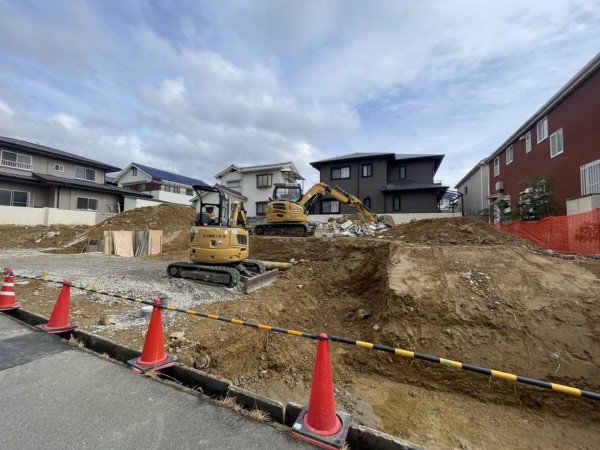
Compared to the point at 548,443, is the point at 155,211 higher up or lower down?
higher up

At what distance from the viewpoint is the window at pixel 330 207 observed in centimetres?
2658

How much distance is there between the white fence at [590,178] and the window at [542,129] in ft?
12.9

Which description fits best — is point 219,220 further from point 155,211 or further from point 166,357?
point 155,211

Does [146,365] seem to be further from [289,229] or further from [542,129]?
[542,129]

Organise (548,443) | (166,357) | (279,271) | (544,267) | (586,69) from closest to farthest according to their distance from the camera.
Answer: (166,357) → (548,443) → (544,267) → (279,271) → (586,69)

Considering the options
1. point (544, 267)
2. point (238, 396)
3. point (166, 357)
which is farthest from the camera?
point (544, 267)

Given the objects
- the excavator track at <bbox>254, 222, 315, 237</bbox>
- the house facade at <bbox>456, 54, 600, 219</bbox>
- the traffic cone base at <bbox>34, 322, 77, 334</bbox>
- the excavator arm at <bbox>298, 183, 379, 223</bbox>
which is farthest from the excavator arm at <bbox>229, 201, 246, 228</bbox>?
the house facade at <bbox>456, 54, 600, 219</bbox>

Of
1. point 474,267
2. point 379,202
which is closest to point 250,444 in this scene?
point 474,267

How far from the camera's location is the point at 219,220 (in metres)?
8.35

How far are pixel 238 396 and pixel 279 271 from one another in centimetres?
738

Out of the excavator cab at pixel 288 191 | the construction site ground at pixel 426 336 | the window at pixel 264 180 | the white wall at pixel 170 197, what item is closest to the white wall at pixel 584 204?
the construction site ground at pixel 426 336

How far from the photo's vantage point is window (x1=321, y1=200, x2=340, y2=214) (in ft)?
87.2

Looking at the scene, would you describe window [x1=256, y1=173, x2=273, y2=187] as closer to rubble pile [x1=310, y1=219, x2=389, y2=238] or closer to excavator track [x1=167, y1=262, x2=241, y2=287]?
rubble pile [x1=310, y1=219, x2=389, y2=238]

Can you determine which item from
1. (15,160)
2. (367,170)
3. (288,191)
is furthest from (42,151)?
(367,170)
